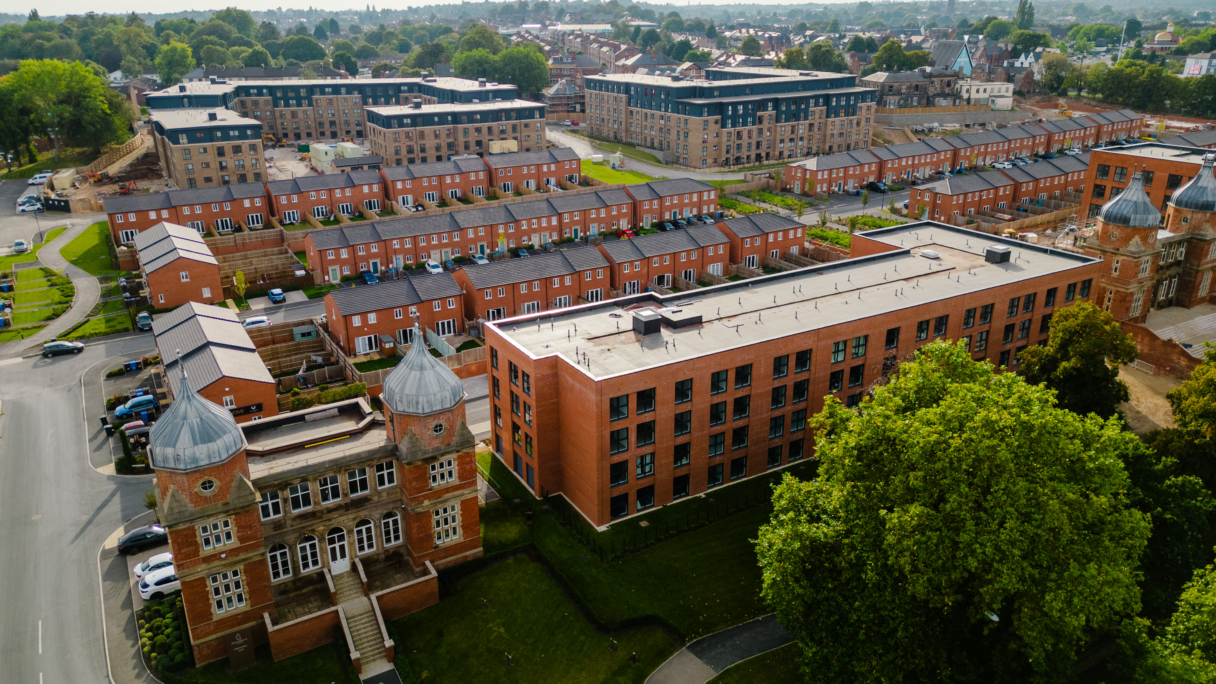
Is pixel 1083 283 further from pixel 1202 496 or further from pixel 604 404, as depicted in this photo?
pixel 604 404

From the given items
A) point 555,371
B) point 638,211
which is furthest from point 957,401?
point 638,211

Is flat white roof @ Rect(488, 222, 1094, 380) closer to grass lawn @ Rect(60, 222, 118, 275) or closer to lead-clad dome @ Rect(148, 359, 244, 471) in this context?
lead-clad dome @ Rect(148, 359, 244, 471)

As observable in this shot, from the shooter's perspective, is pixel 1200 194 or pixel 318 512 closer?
pixel 318 512

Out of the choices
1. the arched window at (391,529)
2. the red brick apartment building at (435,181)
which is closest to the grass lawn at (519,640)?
the arched window at (391,529)

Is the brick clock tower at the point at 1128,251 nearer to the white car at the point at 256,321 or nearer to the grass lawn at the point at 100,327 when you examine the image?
the white car at the point at 256,321

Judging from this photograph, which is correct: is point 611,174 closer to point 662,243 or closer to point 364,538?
point 662,243

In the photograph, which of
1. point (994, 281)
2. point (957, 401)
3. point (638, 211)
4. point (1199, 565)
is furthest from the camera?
point (638, 211)

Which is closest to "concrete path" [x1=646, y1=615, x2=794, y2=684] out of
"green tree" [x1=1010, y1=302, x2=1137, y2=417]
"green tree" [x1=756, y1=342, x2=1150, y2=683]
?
"green tree" [x1=756, y1=342, x2=1150, y2=683]

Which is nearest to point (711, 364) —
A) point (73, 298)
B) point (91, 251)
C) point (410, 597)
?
point (410, 597)
